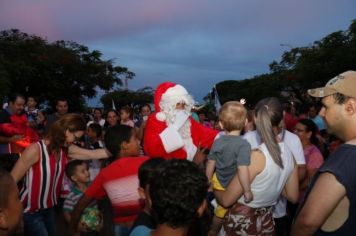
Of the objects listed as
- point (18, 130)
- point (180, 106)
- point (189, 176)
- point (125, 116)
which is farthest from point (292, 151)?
point (125, 116)

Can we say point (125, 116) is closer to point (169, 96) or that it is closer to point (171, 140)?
point (169, 96)

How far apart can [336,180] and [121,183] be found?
1.51m

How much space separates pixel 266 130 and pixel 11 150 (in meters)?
4.78

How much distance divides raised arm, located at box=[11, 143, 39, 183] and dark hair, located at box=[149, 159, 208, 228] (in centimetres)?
203

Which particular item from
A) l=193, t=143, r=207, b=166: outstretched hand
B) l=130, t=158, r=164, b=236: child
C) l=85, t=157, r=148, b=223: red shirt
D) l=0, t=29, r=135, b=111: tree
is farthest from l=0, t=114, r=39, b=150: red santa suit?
l=0, t=29, r=135, b=111: tree

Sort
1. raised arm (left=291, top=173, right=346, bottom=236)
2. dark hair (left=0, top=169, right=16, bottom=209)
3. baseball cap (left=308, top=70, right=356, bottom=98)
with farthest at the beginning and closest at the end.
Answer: baseball cap (left=308, top=70, right=356, bottom=98)
raised arm (left=291, top=173, right=346, bottom=236)
dark hair (left=0, top=169, right=16, bottom=209)

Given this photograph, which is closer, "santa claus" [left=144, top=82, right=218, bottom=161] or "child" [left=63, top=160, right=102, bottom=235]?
"santa claus" [left=144, top=82, right=218, bottom=161]

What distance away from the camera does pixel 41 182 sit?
3.94 meters

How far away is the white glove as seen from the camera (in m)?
4.71

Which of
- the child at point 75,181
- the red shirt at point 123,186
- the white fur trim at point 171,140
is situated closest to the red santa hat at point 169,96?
the white fur trim at point 171,140

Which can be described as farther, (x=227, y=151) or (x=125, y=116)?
(x=125, y=116)

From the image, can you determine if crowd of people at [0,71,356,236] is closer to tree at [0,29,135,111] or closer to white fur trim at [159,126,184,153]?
white fur trim at [159,126,184,153]

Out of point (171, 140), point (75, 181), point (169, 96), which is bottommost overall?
point (75, 181)

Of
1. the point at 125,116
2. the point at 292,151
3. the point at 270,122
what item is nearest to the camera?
the point at 270,122
